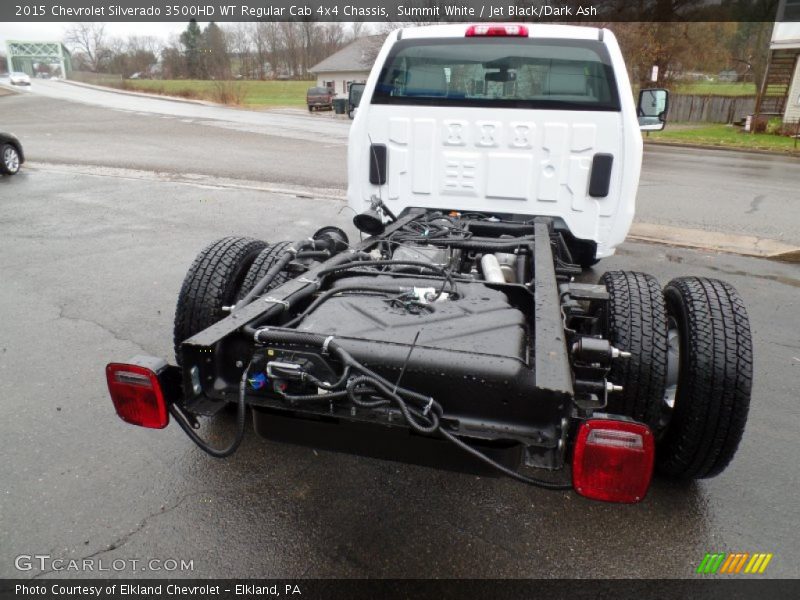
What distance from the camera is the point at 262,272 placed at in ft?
10.5

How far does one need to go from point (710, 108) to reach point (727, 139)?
9372 mm

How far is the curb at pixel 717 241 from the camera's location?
276 inches

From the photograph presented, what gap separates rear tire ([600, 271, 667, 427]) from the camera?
2549 mm

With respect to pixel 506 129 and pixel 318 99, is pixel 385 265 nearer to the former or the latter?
pixel 506 129

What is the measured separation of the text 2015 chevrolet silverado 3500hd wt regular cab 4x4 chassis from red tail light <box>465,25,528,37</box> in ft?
0.05

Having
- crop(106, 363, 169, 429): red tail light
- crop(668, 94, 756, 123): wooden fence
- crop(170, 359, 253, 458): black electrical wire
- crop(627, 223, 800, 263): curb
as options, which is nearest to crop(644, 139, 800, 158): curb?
crop(668, 94, 756, 123): wooden fence

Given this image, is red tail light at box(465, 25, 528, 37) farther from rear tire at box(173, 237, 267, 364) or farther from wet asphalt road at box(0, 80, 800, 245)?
wet asphalt road at box(0, 80, 800, 245)

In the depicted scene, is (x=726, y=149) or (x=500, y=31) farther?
(x=726, y=149)

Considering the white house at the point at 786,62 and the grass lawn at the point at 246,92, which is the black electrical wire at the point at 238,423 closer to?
the white house at the point at 786,62

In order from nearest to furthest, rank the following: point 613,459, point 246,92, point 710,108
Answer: point 613,459 → point 710,108 → point 246,92

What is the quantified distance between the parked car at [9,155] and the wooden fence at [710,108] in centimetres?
2880

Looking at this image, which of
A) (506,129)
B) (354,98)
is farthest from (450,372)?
(354,98)

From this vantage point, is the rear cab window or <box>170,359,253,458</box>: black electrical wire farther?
the rear cab window

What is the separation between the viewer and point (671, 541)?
2496 millimetres
